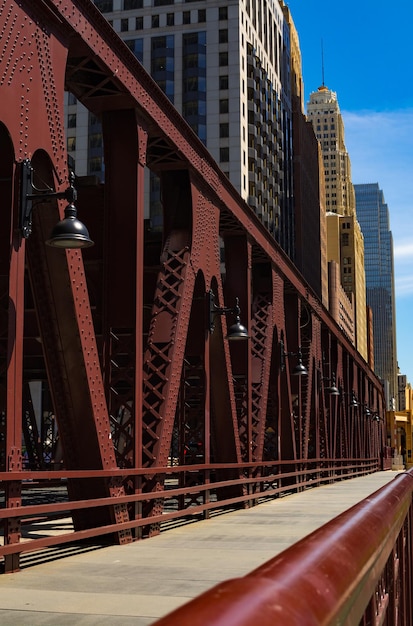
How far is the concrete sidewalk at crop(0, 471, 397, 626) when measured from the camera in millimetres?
6617

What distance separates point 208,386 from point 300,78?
14155 cm

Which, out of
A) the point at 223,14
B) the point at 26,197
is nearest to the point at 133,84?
the point at 26,197

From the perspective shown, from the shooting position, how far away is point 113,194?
13156 mm

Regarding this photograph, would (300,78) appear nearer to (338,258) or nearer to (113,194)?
(338,258)

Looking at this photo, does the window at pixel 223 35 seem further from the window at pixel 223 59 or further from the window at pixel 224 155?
the window at pixel 224 155

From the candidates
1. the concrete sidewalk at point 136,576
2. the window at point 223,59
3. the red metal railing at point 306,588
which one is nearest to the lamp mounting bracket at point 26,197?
the concrete sidewalk at point 136,576

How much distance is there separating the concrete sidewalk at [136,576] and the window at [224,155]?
254 feet

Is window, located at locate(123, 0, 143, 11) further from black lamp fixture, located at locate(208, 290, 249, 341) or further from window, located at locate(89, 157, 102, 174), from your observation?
black lamp fixture, located at locate(208, 290, 249, 341)

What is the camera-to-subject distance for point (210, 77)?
9350 centimetres

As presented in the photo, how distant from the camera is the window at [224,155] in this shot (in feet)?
295

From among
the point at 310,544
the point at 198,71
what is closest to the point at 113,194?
the point at 310,544

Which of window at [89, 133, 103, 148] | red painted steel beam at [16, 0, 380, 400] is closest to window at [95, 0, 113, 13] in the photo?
window at [89, 133, 103, 148]

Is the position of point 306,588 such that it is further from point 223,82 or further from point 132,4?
point 132,4

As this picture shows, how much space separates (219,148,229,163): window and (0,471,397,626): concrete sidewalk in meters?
77.5
